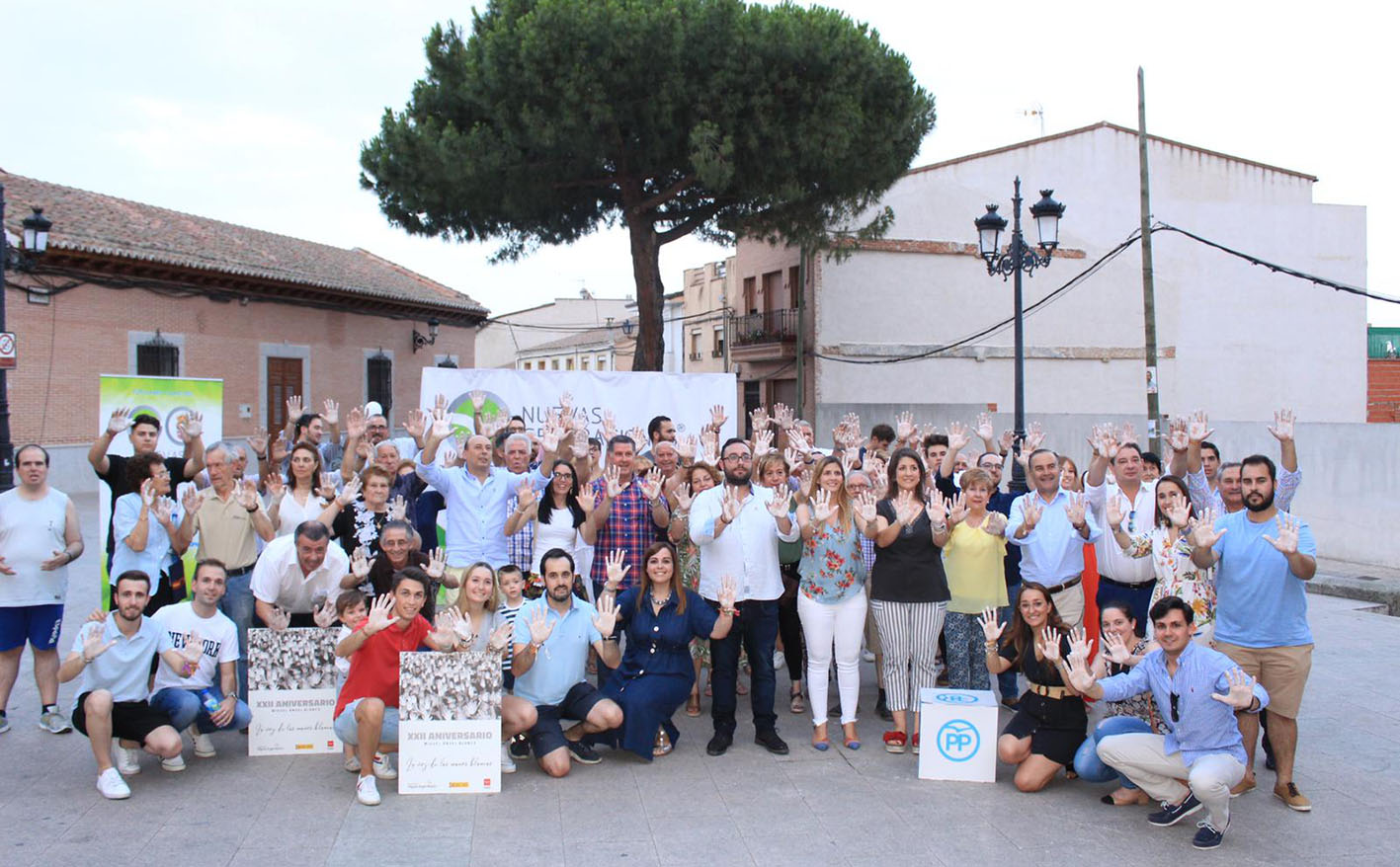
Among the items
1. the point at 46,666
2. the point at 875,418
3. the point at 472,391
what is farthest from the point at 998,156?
the point at 46,666

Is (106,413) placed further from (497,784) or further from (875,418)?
(875,418)

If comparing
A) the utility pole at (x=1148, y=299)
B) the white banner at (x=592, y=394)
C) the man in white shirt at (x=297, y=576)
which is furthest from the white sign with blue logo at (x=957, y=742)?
the utility pole at (x=1148, y=299)

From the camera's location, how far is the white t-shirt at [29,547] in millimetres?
5922

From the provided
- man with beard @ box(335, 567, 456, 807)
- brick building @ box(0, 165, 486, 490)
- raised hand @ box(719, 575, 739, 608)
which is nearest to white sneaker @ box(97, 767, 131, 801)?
man with beard @ box(335, 567, 456, 807)

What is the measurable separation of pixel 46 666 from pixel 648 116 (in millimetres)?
14100

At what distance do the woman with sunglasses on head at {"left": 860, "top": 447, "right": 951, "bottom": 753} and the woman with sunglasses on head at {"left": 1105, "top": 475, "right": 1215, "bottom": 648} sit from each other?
103 cm

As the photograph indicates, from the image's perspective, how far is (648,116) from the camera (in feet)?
59.3

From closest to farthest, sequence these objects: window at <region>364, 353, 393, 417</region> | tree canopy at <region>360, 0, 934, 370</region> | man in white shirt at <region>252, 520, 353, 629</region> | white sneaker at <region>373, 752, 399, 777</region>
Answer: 1. white sneaker at <region>373, 752, 399, 777</region>
2. man in white shirt at <region>252, 520, 353, 629</region>
3. tree canopy at <region>360, 0, 934, 370</region>
4. window at <region>364, 353, 393, 417</region>

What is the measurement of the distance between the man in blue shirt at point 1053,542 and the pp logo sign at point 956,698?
2.97ft

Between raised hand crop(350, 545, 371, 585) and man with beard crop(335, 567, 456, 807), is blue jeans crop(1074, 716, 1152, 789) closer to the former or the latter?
man with beard crop(335, 567, 456, 807)

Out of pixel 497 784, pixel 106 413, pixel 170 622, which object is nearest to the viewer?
A: pixel 497 784

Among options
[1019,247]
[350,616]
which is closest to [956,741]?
[350,616]

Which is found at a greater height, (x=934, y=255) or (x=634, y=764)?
(x=934, y=255)

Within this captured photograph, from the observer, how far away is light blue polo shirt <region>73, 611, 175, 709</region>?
528cm
